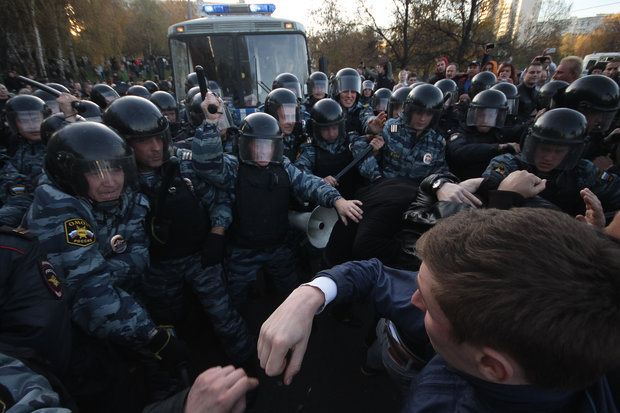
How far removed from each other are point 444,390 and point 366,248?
1.02 m

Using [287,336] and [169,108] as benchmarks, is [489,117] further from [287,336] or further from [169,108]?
[169,108]

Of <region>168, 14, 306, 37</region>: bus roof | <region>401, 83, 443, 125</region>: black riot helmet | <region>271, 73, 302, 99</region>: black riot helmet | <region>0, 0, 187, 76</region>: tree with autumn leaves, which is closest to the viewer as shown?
<region>401, 83, 443, 125</region>: black riot helmet

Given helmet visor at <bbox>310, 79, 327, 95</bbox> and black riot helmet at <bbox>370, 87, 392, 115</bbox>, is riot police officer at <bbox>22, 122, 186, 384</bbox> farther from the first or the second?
black riot helmet at <bbox>370, 87, 392, 115</bbox>

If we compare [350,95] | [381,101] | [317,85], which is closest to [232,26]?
[317,85]

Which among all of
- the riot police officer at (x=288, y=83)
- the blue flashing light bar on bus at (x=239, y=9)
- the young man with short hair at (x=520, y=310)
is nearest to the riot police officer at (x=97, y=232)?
the young man with short hair at (x=520, y=310)

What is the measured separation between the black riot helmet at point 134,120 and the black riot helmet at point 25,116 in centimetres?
188

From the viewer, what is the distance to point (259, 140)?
2.52 meters

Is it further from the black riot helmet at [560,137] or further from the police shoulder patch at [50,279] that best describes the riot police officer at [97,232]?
the black riot helmet at [560,137]

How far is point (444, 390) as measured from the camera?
0.89m

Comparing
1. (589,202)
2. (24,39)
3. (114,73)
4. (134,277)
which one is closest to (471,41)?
(589,202)

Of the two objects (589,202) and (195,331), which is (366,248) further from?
(195,331)

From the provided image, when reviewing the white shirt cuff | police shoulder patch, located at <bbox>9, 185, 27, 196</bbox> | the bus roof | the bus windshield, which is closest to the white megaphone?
the white shirt cuff

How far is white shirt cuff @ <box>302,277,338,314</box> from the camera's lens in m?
1.16

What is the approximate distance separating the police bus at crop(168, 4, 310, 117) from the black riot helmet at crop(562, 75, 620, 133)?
4.75 meters
